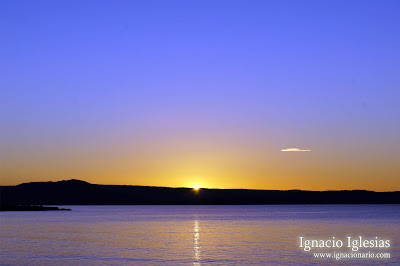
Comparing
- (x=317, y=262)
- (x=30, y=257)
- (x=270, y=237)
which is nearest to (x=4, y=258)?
(x=30, y=257)

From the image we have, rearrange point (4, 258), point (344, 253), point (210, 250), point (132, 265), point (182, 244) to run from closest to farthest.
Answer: point (132, 265), point (4, 258), point (344, 253), point (210, 250), point (182, 244)

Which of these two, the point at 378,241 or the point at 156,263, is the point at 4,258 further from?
the point at 378,241

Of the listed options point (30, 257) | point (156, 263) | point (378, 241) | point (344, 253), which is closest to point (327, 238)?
point (378, 241)

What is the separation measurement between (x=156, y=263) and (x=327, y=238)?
32.8 meters

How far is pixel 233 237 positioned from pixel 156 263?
3010cm

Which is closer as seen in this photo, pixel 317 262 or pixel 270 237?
pixel 317 262

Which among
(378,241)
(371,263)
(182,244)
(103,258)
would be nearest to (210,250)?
(182,244)

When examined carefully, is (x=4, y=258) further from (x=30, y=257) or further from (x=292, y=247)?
(x=292, y=247)

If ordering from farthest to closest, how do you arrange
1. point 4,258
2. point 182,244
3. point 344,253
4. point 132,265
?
point 182,244, point 344,253, point 4,258, point 132,265

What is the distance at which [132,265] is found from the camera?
Answer: 48125mm

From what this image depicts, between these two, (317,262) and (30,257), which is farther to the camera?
(30,257)

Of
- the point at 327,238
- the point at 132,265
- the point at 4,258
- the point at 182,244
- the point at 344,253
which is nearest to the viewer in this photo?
the point at 132,265

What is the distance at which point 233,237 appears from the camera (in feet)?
257

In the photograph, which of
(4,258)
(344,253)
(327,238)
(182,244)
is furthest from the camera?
(327,238)
